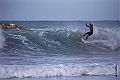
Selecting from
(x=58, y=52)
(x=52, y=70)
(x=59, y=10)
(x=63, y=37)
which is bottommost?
(x=52, y=70)

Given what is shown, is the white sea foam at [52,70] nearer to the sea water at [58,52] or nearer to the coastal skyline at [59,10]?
the sea water at [58,52]

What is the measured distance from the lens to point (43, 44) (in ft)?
11.8

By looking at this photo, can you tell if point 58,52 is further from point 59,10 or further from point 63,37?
point 59,10

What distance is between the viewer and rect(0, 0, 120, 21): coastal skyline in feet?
11.6

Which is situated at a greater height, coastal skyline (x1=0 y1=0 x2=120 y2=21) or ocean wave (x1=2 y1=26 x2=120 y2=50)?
coastal skyline (x1=0 y1=0 x2=120 y2=21)

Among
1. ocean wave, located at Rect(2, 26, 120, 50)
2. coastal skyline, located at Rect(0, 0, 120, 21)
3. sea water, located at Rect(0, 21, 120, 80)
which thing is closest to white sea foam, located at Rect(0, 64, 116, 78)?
sea water, located at Rect(0, 21, 120, 80)

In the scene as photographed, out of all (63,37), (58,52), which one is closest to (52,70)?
(58,52)

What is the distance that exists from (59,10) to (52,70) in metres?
0.69

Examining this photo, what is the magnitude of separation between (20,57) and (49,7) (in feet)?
2.15

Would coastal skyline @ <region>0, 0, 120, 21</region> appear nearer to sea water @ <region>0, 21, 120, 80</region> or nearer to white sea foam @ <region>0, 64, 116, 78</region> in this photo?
sea water @ <region>0, 21, 120, 80</region>

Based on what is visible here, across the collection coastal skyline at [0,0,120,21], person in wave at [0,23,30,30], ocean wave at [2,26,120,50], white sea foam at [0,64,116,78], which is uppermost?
coastal skyline at [0,0,120,21]

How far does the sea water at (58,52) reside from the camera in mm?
3537

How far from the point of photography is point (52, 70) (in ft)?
11.6

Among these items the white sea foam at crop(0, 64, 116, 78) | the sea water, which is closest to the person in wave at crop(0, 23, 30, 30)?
the sea water
